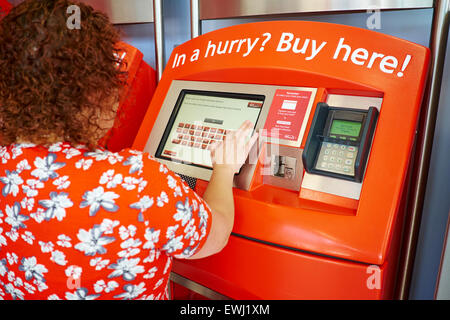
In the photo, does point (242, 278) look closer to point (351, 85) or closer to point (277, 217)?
point (277, 217)

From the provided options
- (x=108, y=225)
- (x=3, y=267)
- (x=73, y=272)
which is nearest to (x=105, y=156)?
(x=108, y=225)

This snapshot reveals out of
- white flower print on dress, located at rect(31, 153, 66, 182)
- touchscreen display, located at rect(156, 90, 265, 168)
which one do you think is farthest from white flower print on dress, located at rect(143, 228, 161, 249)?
touchscreen display, located at rect(156, 90, 265, 168)

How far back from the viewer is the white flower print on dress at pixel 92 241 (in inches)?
29.0

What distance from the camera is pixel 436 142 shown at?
1529 millimetres

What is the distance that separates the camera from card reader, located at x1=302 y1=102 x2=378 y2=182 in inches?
38.9

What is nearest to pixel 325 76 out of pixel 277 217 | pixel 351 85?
pixel 351 85

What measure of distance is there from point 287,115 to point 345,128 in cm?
18

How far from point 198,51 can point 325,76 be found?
0.51 meters

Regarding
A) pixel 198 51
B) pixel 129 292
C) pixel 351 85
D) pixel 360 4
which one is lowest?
pixel 129 292

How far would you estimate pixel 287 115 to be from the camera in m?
1.11

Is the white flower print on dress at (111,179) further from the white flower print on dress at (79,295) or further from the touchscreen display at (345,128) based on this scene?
the touchscreen display at (345,128)

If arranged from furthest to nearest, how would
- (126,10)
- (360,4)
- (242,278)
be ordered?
1. (126,10)
2. (360,4)
3. (242,278)

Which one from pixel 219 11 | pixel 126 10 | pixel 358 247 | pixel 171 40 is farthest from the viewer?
pixel 171 40

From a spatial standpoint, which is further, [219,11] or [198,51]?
[219,11]
